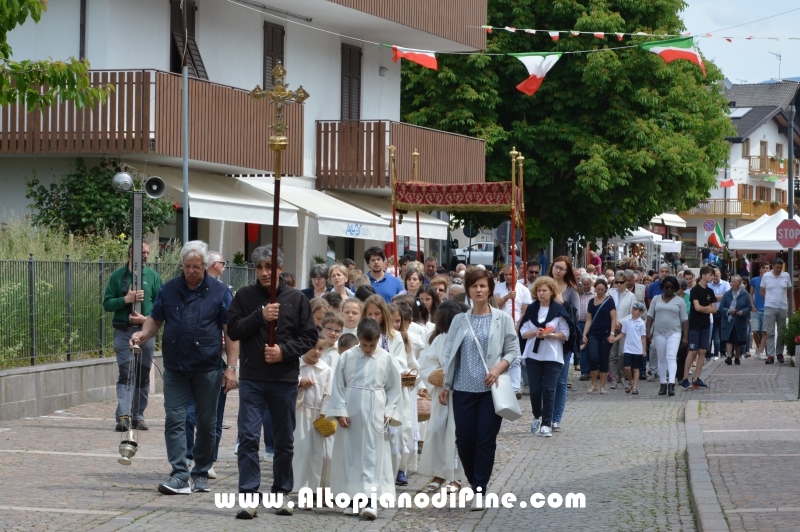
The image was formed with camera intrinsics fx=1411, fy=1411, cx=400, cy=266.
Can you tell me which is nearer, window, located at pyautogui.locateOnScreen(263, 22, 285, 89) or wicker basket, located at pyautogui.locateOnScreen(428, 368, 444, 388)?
wicker basket, located at pyautogui.locateOnScreen(428, 368, 444, 388)

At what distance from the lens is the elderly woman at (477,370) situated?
10039 millimetres

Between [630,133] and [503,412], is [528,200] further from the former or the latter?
[503,412]

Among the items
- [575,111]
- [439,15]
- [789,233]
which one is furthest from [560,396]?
[575,111]

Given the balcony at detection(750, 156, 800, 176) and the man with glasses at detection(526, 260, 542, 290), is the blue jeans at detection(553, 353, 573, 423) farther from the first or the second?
the balcony at detection(750, 156, 800, 176)

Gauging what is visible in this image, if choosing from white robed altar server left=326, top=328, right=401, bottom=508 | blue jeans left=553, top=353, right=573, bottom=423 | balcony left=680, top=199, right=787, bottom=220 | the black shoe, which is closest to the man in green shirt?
the black shoe

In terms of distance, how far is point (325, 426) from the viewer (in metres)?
10.2

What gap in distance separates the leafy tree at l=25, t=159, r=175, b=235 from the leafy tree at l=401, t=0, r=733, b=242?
1478 cm

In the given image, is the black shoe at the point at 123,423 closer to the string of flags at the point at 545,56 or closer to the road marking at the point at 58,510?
the road marking at the point at 58,510

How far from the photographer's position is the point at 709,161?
164 feet

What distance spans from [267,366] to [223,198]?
13.2 meters

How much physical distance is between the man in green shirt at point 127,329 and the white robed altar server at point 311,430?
3.59m

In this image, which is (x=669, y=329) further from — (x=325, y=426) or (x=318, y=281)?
(x=325, y=426)

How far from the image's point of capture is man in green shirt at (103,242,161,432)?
1367 cm

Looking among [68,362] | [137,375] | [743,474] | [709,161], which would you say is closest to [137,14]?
[68,362]
